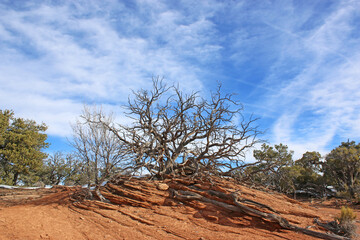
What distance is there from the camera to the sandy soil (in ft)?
21.8

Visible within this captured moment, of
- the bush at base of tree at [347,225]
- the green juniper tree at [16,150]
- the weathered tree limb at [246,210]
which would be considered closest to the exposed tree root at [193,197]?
the weathered tree limb at [246,210]

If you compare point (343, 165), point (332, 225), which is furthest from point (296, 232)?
point (343, 165)

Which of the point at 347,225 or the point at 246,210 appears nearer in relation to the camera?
the point at 347,225

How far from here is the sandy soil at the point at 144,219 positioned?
6.66m

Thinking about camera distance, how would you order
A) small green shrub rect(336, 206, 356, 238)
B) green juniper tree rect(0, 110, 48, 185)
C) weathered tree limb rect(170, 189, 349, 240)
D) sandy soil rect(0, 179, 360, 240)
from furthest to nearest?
green juniper tree rect(0, 110, 48, 185) < small green shrub rect(336, 206, 356, 238) < sandy soil rect(0, 179, 360, 240) < weathered tree limb rect(170, 189, 349, 240)

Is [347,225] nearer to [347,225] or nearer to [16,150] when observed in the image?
[347,225]

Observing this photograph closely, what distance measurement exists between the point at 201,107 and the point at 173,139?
7.39 ft

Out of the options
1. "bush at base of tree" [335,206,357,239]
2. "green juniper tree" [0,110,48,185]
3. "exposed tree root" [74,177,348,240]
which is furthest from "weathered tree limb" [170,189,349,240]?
"green juniper tree" [0,110,48,185]

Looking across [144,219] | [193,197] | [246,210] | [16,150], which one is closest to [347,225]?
[246,210]

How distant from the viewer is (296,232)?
680cm

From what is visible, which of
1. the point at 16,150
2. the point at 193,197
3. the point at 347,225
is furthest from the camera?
the point at 16,150

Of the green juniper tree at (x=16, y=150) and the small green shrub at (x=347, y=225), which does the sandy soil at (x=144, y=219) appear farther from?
the green juniper tree at (x=16, y=150)

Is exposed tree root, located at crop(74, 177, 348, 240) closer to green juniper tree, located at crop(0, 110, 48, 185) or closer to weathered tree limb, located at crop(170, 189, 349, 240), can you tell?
weathered tree limb, located at crop(170, 189, 349, 240)

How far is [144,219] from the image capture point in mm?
7582
